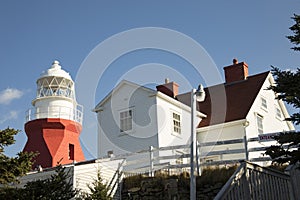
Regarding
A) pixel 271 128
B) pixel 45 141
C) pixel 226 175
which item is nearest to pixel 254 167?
pixel 226 175

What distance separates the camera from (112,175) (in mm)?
17656

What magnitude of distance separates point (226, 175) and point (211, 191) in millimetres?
691

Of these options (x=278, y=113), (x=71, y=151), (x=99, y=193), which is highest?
(x=278, y=113)

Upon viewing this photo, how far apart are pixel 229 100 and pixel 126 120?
6087 millimetres

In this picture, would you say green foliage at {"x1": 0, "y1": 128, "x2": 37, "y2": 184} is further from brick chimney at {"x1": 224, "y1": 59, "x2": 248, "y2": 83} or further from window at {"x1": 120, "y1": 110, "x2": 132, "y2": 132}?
brick chimney at {"x1": 224, "y1": 59, "x2": 248, "y2": 83}

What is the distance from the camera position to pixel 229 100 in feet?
83.2

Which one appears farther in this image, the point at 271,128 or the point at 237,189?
the point at 271,128

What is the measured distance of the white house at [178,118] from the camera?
72.0ft

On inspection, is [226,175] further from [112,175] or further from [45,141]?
[45,141]

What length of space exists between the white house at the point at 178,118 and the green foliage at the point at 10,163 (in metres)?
9.27

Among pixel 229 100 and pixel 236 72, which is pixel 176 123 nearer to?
pixel 229 100

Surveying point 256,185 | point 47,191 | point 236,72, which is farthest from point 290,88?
point 236,72

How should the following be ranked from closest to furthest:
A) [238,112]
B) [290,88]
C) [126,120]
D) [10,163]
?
[290,88]
[10,163]
[126,120]
[238,112]

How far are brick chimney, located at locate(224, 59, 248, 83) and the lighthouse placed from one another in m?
9.03
